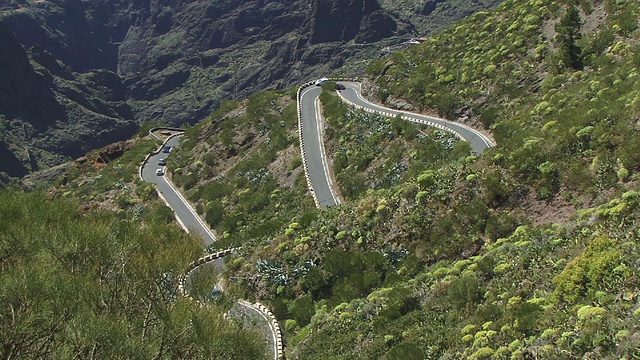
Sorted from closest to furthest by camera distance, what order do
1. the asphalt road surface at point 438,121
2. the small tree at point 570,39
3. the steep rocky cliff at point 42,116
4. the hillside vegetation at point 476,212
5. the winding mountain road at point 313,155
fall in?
1. the hillside vegetation at point 476,212
2. the asphalt road surface at point 438,121
3. the small tree at point 570,39
4. the winding mountain road at point 313,155
5. the steep rocky cliff at point 42,116

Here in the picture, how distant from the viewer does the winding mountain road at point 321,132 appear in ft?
120

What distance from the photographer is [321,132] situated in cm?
4691

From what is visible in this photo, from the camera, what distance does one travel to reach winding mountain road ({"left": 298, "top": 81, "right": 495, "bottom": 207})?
36.7m

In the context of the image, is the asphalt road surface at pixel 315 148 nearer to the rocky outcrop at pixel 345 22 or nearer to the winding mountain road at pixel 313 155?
the winding mountain road at pixel 313 155

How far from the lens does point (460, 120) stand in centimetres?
3962

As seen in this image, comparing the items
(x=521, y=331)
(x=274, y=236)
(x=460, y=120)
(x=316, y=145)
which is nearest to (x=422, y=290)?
(x=521, y=331)

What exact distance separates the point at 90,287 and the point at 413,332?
8941 mm

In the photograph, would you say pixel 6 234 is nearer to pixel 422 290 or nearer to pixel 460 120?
pixel 422 290

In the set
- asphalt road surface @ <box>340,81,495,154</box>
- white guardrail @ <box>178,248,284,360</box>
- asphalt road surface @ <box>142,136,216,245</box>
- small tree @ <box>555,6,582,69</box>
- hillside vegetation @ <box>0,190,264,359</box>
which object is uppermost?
small tree @ <box>555,6,582,69</box>

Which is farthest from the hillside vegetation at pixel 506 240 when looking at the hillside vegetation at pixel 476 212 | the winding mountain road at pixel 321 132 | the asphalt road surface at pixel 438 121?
the winding mountain road at pixel 321 132

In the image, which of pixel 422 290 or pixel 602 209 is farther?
pixel 422 290

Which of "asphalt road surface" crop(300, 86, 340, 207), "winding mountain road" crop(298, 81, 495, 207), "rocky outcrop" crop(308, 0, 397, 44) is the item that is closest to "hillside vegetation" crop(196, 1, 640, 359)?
"winding mountain road" crop(298, 81, 495, 207)

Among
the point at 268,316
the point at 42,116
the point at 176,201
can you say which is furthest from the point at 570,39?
the point at 42,116

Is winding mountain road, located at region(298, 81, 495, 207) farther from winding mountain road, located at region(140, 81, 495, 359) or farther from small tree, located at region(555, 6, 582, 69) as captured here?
small tree, located at region(555, 6, 582, 69)
